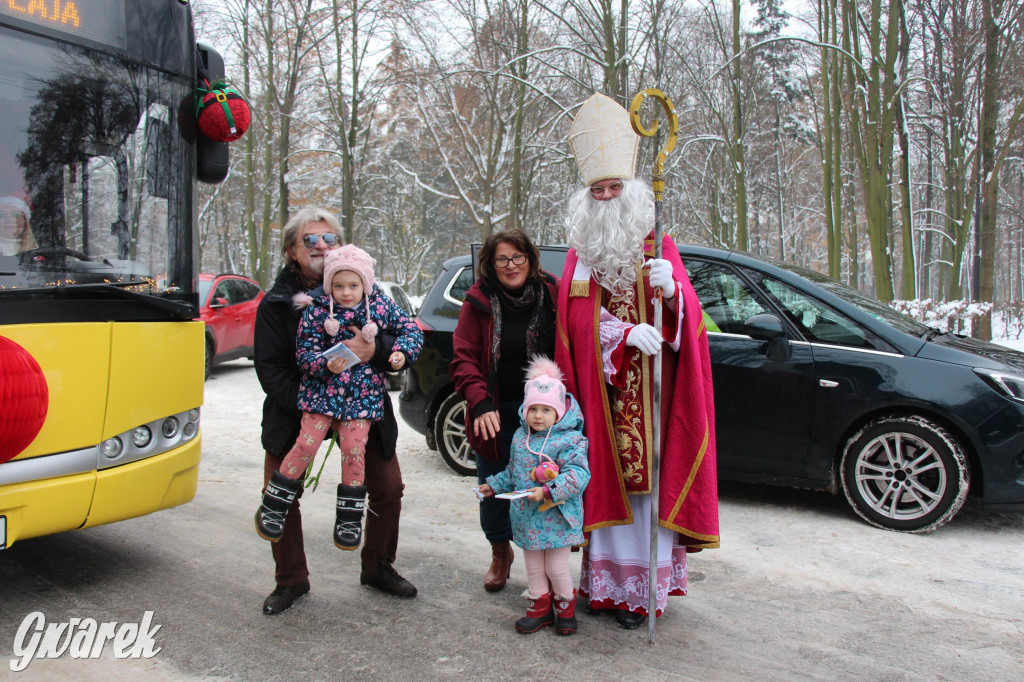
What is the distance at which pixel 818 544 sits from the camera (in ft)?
14.7

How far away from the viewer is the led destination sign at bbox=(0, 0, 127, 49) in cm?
343

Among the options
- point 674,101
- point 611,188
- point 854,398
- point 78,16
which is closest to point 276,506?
point 611,188

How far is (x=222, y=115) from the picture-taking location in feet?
13.5

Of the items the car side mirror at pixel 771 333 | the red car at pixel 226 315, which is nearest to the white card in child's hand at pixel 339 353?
the car side mirror at pixel 771 333

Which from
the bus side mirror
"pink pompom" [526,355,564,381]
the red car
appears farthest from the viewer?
the red car

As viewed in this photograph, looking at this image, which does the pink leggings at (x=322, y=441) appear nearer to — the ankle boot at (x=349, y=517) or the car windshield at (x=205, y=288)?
the ankle boot at (x=349, y=517)

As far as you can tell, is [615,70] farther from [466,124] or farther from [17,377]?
[17,377]

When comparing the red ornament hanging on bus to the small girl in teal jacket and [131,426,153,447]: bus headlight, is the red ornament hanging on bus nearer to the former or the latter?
[131,426,153,447]: bus headlight

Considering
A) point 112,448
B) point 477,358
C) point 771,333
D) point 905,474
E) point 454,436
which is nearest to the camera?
point 112,448

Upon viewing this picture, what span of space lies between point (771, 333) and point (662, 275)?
2.26m

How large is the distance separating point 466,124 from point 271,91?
18.1 feet

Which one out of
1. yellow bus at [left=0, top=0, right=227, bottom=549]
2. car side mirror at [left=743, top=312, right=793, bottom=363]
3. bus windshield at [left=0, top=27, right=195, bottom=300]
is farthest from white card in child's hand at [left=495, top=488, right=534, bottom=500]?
car side mirror at [left=743, top=312, right=793, bottom=363]

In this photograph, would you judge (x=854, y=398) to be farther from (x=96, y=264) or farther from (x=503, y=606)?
(x=96, y=264)

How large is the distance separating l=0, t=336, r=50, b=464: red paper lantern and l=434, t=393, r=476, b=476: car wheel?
3255 mm
